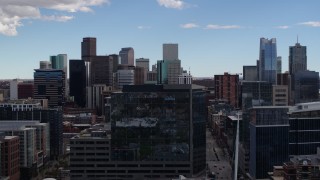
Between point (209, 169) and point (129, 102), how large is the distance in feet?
42.5

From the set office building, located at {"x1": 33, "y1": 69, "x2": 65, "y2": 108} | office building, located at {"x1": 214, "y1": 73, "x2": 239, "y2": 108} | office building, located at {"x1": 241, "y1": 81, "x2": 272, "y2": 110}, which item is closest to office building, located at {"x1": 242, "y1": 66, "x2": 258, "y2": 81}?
office building, located at {"x1": 214, "y1": 73, "x2": 239, "y2": 108}

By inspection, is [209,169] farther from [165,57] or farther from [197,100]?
[165,57]

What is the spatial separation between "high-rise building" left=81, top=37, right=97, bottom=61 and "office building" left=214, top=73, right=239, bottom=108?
36.6 meters

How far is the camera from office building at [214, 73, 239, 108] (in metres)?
114

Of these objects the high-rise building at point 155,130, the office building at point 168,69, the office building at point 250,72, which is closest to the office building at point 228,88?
the office building at point 168,69

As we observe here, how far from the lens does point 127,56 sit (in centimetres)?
17238

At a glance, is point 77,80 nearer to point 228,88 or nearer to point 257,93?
point 228,88

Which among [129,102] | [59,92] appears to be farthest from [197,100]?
[59,92]

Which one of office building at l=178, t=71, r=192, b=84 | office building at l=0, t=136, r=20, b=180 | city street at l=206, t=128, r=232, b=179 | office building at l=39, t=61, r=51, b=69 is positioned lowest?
city street at l=206, t=128, r=232, b=179

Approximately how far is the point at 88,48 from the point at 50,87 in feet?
124

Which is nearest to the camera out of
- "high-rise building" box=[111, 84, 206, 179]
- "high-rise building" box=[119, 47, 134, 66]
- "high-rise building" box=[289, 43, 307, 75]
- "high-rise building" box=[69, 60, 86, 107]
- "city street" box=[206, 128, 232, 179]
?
"high-rise building" box=[111, 84, 206, 179]

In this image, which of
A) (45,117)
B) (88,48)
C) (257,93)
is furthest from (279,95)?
(88,48)

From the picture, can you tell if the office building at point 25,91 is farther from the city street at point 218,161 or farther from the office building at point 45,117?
the city street at point 218,161

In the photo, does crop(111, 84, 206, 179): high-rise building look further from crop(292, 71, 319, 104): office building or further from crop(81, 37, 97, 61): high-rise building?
crop(81, 37, 97, 61): high-rise building
